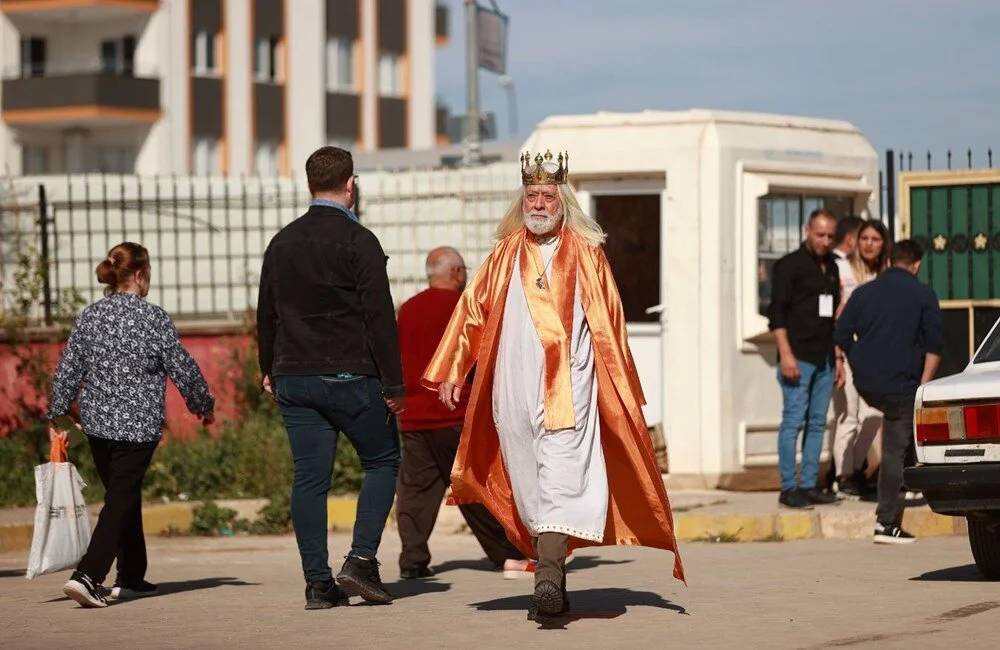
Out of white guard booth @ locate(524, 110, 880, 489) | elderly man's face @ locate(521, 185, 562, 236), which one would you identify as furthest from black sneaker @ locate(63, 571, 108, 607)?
white guard booth @ locate(524, 110, 880, 489)

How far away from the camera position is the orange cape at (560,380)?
9.01 meters

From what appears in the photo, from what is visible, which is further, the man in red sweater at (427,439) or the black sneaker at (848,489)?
the black sneaker at (848,489)

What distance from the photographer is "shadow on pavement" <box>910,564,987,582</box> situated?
1029 cm

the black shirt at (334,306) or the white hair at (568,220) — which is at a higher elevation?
the white hair at (568,220)

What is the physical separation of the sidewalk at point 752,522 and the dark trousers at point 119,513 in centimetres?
347

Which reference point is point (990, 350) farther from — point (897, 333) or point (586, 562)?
point (586, 562)

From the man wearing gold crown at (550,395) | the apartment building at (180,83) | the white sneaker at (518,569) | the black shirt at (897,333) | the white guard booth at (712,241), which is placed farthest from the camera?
the apartment building at (180,83)

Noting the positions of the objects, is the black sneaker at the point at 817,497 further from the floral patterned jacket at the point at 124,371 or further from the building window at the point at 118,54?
the building window at the point at 118,54

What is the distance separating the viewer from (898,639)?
317 inches

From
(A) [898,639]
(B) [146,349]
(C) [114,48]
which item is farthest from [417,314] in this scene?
(C) [114,48]

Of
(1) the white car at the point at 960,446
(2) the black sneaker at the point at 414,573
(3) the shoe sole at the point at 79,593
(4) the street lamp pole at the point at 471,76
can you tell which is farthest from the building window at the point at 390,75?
(1) the white car at the point at 960,446

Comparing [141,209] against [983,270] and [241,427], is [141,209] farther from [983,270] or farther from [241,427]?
[983,270]

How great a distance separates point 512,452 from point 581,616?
31.3 inches

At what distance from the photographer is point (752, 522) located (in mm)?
13234
